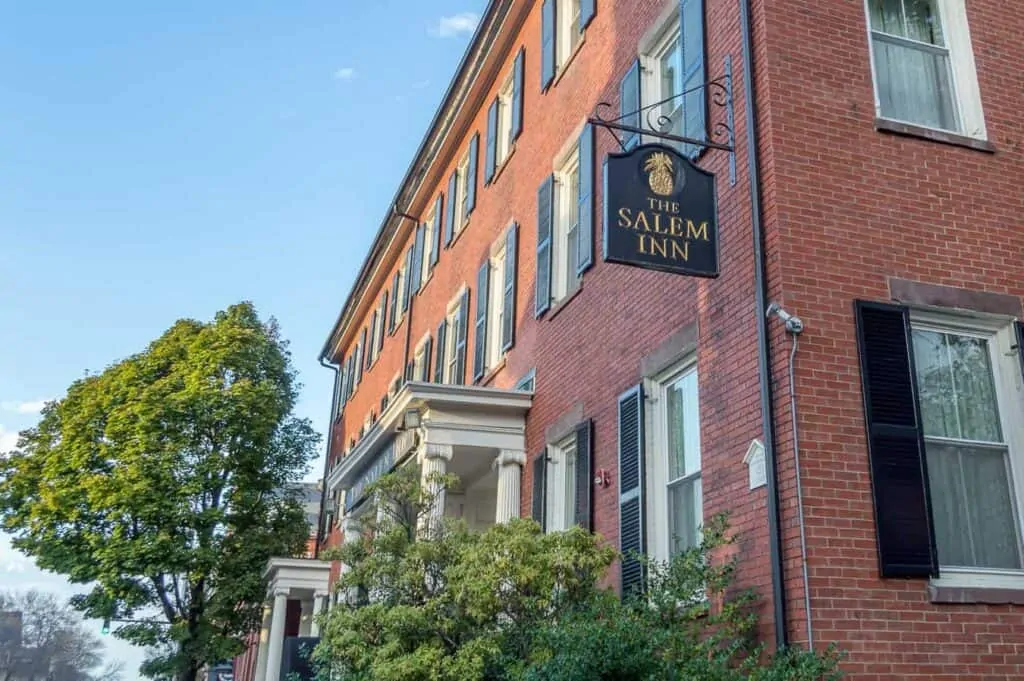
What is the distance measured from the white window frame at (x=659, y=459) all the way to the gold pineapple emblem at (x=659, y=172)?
4.96 ft

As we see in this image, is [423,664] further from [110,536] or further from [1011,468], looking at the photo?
[110,536]

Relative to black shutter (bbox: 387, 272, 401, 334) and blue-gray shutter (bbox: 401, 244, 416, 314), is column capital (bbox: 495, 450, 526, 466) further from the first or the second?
black shutter (bbox: 387, 272, 401, 334)

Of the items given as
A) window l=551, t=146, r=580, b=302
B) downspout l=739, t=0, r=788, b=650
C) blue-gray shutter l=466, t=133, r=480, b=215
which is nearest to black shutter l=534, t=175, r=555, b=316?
window l=551, t=146, r=580, b=302

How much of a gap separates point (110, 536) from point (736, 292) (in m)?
18.7

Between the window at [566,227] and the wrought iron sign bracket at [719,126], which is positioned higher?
the window at [566,227]

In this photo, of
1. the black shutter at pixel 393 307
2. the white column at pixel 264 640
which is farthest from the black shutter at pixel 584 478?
the white column at pixel 264 640

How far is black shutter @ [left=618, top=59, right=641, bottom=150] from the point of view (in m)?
9.52

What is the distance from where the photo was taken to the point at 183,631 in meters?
21.5

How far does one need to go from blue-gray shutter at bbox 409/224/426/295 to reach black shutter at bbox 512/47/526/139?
5968mm

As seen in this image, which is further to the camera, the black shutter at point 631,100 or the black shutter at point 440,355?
the black shutter at point 440,355

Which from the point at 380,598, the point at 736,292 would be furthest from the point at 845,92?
the point at 380,598

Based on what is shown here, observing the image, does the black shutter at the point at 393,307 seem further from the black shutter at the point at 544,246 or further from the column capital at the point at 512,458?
the column capital at the point at 512,458

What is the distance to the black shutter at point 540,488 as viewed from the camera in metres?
10.5

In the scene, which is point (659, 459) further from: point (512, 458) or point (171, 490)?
point (171, 490)
